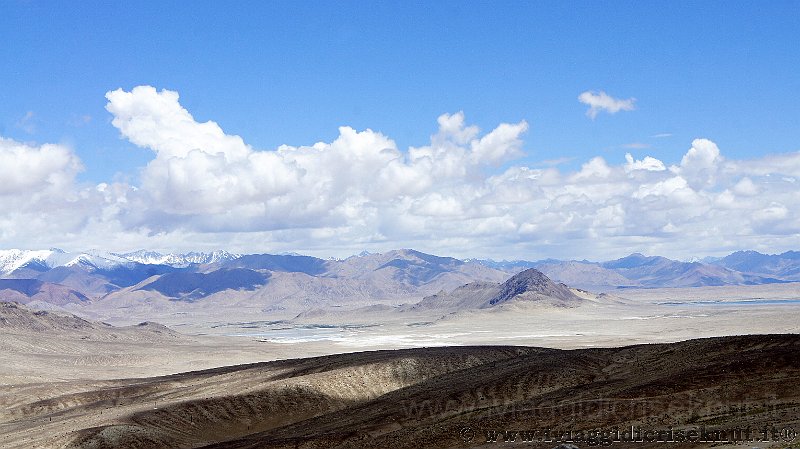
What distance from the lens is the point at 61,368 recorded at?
505 feet

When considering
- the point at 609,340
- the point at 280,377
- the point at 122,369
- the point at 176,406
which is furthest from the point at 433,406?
the point at 609,340

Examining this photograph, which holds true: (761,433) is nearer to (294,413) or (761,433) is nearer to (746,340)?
(746,340)

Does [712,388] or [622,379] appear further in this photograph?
[622,379]

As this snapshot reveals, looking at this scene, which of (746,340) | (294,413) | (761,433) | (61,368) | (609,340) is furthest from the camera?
(609,340)

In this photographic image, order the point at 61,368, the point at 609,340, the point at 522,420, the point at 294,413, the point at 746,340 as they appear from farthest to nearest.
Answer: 1. the point at 609,340
2. the point at 61,368
3. the point at 294,413
4. the point at 746,340
5. the point at 522,420

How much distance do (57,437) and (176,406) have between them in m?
14.5

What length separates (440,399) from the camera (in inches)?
2493

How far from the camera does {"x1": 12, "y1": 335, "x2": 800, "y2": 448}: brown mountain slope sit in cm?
4759

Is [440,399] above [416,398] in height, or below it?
above

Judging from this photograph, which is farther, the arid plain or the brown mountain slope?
the arid plain

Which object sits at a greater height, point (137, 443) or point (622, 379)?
point (622, 379)

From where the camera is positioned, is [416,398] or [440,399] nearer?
[440,399]

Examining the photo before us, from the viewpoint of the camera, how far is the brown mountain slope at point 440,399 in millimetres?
47594

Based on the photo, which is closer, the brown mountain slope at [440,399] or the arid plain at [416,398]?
the brown mountain slope at [440,399]
